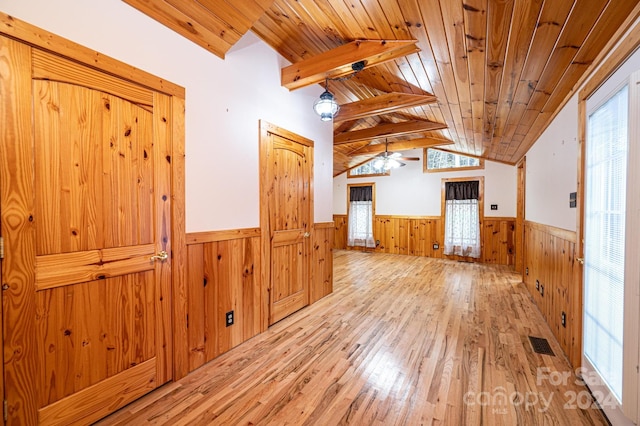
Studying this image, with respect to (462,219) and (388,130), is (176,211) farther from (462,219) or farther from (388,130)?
(462,219)

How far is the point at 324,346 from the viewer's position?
2385mm

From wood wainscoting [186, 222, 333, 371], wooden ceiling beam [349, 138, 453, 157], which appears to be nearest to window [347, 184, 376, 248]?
wooden ceiling beam [349, 138, 453, 157]

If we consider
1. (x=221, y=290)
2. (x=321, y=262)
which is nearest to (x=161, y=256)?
(x=221, y=290)

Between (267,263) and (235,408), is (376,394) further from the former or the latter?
(267,263)

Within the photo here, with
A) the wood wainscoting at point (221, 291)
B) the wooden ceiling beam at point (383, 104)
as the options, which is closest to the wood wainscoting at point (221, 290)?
the wood wainscoting at point (221, 291)

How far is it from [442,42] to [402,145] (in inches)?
176

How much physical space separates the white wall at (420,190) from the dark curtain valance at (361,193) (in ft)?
0.72

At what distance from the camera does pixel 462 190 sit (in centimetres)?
631

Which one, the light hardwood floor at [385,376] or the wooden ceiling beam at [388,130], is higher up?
the wooden ceiling beam at [388,130]

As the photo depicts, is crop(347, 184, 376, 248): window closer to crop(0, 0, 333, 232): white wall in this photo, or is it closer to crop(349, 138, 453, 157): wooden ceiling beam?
crop(349, 138, 453, 157): wooden ceiling beam

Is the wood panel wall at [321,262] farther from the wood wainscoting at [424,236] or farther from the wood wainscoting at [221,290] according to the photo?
the wood wainscoting at [424,236]

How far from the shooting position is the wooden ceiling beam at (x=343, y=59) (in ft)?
7.07

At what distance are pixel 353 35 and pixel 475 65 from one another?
Result: 3.49ft

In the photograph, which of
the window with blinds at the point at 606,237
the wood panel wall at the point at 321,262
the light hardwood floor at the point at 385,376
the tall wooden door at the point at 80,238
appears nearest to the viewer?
the tall wooden door at the point at 80,238
